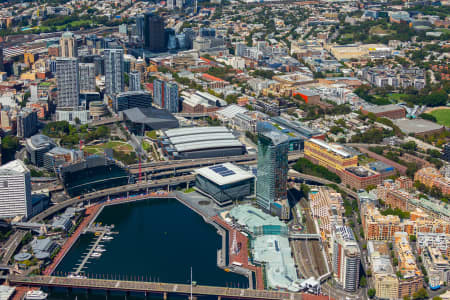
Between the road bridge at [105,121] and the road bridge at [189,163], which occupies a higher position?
the road bridge at [105,121]

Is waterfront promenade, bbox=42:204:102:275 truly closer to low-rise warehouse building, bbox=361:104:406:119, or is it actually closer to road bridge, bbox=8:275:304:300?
road bridge, bbox=8:275:304:300

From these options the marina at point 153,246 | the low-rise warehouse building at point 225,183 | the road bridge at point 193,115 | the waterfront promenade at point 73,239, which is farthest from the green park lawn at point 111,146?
the low-rise warehouse building at point 225,183

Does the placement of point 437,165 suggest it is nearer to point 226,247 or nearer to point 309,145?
point 309,145

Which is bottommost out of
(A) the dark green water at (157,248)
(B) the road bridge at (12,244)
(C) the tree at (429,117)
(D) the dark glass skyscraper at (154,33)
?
(A) the dark green water at (157,248)

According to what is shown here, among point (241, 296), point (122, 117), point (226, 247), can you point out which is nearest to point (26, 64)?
point (122, 117)

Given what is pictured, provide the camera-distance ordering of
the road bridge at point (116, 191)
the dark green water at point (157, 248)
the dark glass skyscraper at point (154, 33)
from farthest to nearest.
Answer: the dark glass skyscraper at point (154, 33), the road bridge at point (116, 191), the dark green water at point (157, 248)

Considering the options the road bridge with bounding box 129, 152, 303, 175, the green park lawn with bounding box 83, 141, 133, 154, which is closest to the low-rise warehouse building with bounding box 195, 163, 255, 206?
the road bridge with bounding box 129, 152, 303, 175

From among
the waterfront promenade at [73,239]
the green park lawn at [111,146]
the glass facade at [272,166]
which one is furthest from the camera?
the green park lawn at [111,146]

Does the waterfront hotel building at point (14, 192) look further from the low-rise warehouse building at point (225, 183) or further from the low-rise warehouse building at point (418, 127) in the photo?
the low-rise warehouse building at point (418, 127)
